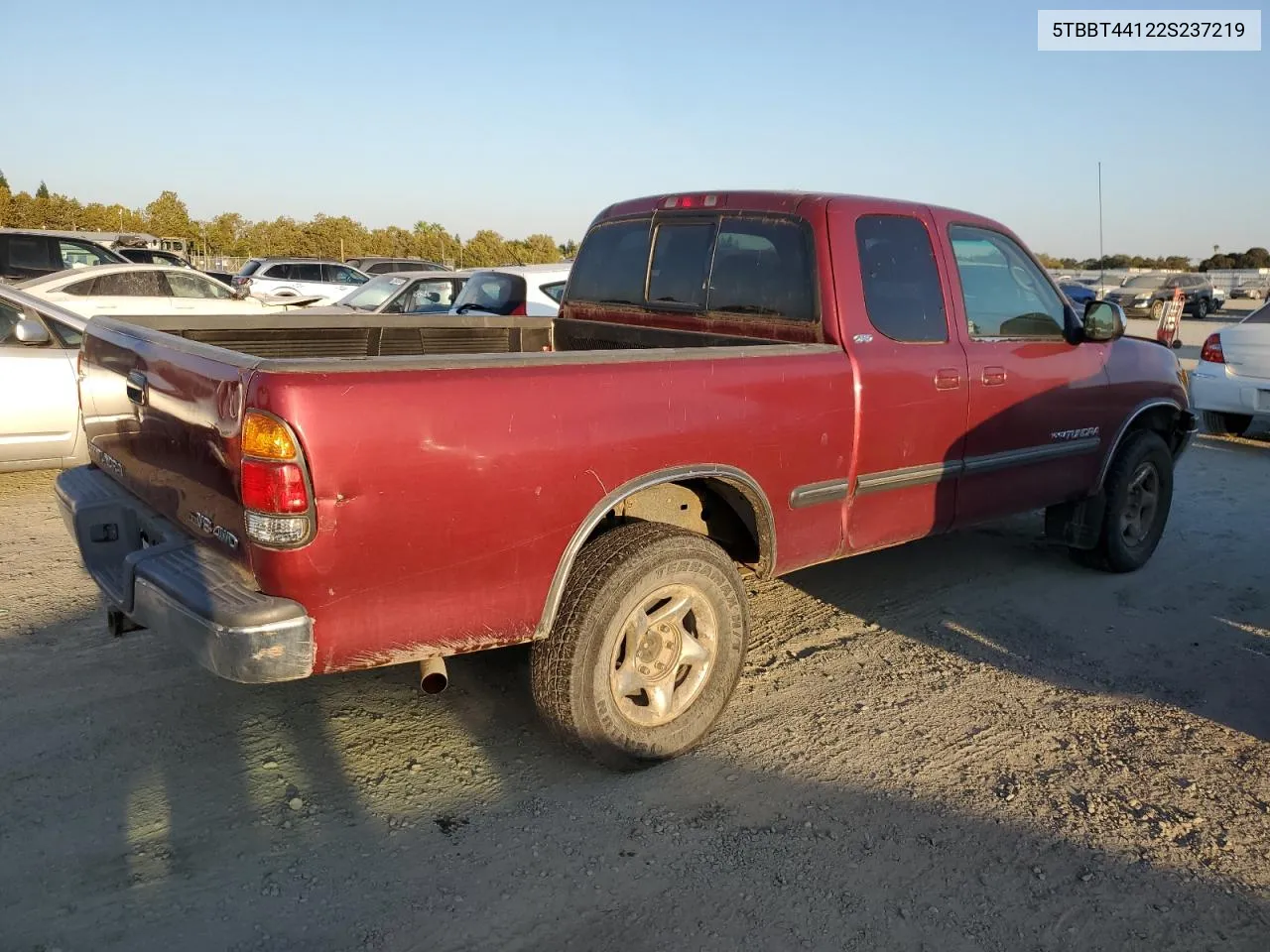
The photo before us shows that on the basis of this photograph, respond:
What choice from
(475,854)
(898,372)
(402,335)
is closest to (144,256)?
(402,335)

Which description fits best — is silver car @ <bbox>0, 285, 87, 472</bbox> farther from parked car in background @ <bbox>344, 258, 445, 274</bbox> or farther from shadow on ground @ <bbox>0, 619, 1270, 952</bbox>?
parked car in background @ <bbox>344, 258, 445, 274</bbox>

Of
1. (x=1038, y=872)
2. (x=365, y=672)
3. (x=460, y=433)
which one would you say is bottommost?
(x=1038, y=872)

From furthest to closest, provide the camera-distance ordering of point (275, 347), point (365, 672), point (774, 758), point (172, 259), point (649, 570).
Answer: point (172, 259) < point (275, 347) < point (365, 672) < point (774, 758) < point (649, 570)

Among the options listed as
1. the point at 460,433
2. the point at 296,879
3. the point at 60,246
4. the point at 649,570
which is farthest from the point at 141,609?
the point at 60,246

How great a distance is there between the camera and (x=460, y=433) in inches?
111

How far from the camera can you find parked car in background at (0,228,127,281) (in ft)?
48.4

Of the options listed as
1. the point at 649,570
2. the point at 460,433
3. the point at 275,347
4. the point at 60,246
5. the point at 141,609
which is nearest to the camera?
the point at 460,433

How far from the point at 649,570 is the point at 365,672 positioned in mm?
1538

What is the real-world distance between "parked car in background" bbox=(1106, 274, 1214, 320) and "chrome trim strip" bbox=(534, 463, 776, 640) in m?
31.3

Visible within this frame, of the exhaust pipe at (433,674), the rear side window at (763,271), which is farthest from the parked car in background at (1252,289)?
the exhaust pipe at (433,674)

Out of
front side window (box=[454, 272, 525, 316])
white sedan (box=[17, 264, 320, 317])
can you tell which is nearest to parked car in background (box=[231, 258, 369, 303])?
white sedan (box=[17, 264, 320, 317])

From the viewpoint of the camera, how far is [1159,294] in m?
31.9

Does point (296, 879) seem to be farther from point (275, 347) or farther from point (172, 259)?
point (172, 259)

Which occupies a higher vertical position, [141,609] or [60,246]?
[60,246]
